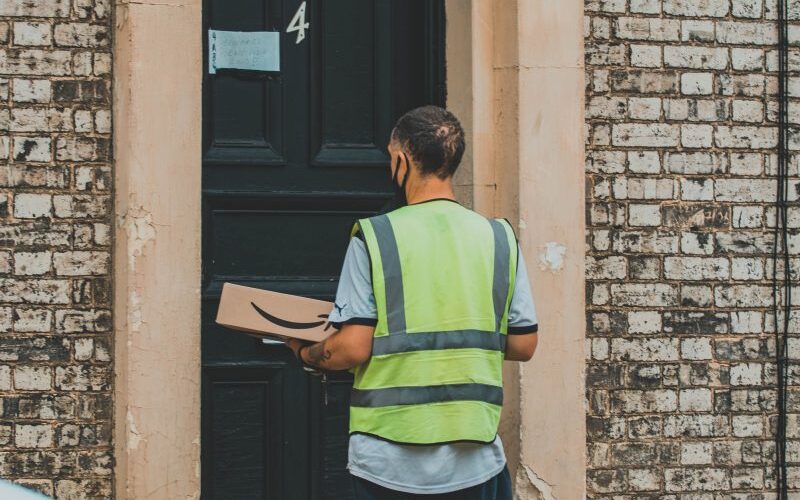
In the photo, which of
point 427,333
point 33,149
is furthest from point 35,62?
point 427,333

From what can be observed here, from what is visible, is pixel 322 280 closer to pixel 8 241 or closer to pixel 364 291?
pixel 8 241

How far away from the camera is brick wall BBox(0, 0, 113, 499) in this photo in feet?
17.2

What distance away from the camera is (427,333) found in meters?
3.64

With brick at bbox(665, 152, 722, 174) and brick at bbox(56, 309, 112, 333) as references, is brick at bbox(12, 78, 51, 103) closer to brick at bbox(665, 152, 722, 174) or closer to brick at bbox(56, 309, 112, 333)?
brick at bbox(56, 309, 112, 333)

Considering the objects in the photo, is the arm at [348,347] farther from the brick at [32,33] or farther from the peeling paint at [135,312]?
the brick at [32,33]

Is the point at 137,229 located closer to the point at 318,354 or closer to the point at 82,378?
the point at 82,378

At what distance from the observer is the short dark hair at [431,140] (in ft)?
12.4

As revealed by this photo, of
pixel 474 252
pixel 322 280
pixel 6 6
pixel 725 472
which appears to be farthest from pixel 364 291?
pixel 725 472

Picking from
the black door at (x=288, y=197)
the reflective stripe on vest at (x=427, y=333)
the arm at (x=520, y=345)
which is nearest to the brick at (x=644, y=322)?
the black door at (x=288, y=197)

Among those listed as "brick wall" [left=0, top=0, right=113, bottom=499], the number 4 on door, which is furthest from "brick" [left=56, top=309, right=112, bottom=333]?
the number 4 on door

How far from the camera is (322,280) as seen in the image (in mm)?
5703

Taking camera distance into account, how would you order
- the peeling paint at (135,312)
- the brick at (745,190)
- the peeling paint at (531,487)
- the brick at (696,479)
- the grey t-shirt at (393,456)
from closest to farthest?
1. the grey t-shirt at (393,456)
2. the peeling paint at (135,312)
3. the peeling paint at (531,487)
4. the brick at (696,479)
5. the brick at (745,190)

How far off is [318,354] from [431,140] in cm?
68

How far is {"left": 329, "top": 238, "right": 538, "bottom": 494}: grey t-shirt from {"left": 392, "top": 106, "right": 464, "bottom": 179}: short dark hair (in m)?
0.31
